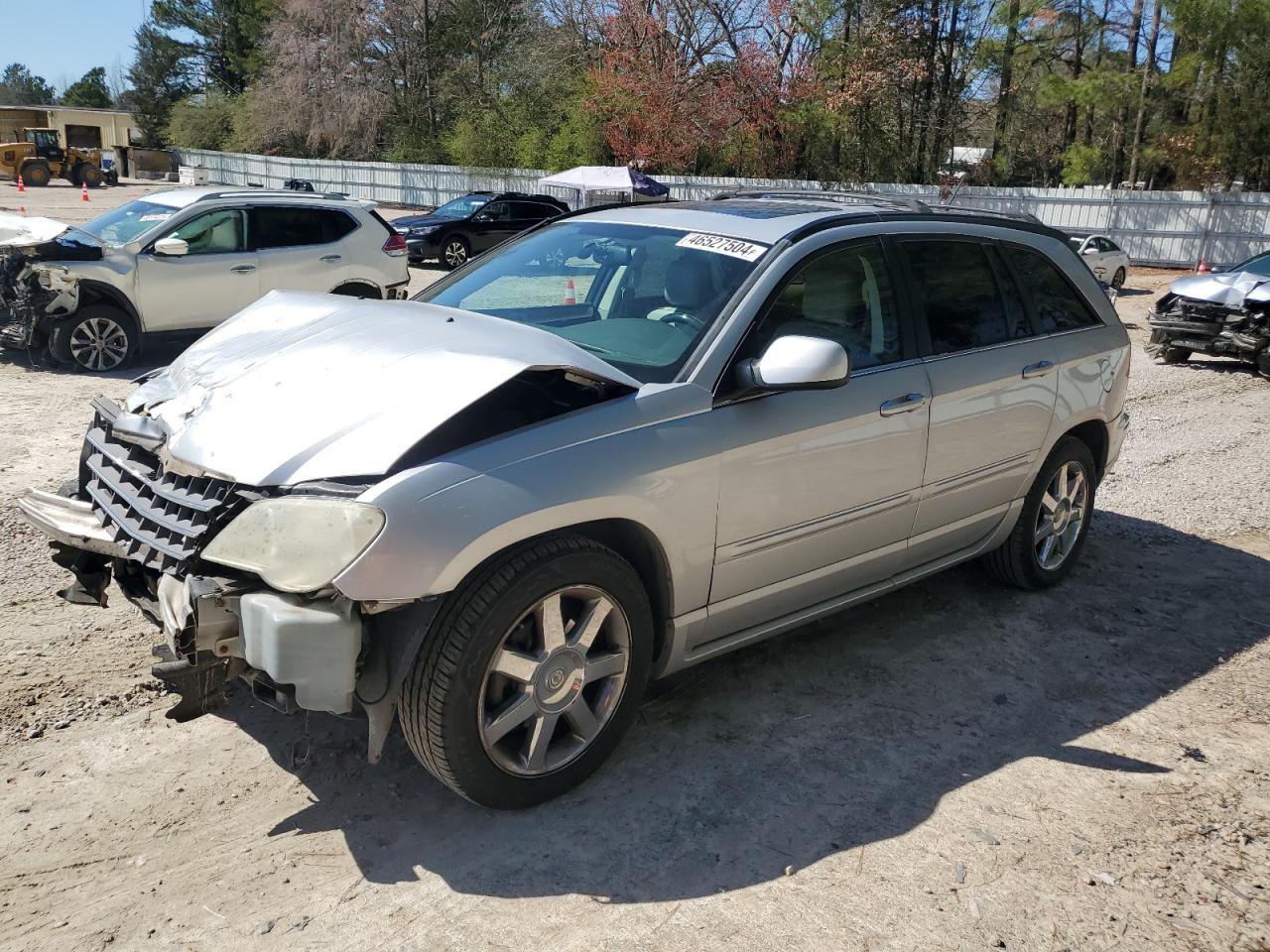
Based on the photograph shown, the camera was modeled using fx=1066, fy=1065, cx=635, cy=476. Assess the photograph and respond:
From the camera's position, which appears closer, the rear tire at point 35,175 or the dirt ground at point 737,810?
the dirt ground at point 737,810

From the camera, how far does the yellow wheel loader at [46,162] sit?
138 feet

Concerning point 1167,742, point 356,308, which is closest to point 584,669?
point 356,308

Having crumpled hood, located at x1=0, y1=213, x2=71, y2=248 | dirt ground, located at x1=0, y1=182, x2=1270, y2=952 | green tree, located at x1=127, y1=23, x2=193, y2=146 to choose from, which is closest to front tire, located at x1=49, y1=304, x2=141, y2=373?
crumpled hood, located at x1=0, y1=213, x2=71, y2=248

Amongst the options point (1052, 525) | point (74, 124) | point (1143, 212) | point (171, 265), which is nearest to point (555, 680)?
point (1052, 525)

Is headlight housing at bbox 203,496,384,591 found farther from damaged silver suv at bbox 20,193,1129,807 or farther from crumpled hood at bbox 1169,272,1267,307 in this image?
crumpled hood at bbox 1169,272,1267,307

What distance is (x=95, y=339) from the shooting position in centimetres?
987

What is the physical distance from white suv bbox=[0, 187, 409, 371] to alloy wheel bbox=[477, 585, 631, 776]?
7.48 meters

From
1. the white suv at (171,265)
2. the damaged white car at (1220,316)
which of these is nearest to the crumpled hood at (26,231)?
the white suv at (171,265)

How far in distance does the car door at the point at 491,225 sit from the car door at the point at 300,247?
11.1 meters

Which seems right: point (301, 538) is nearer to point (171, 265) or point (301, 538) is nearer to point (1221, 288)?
point (171, 265)

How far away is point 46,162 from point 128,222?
39232mm

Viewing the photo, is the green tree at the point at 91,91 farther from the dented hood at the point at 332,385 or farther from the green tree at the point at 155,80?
the dented hood at the point at 332,385

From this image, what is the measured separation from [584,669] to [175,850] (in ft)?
4.29

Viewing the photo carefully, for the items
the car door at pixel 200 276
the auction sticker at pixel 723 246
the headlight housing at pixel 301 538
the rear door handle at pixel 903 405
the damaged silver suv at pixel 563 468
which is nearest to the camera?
the headlight housing at pixel 301 538
